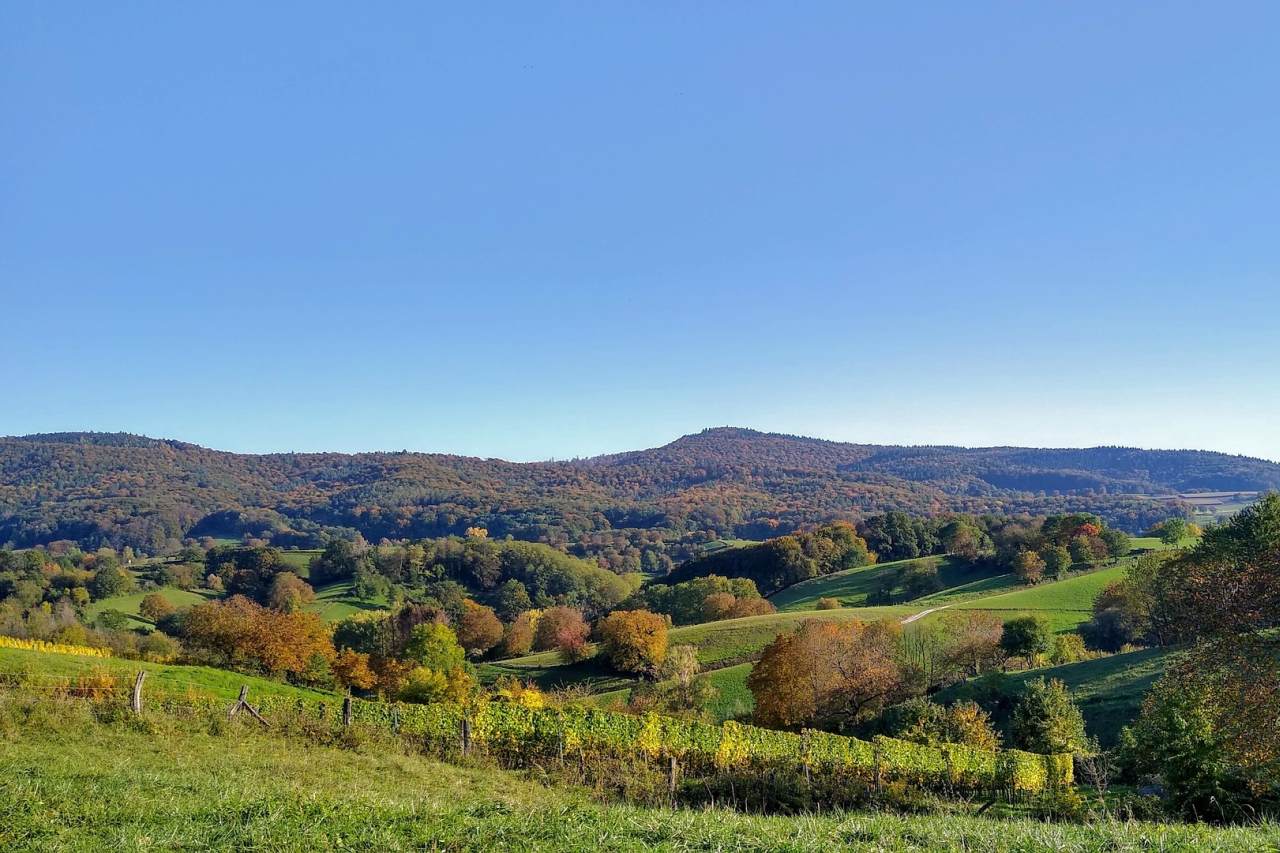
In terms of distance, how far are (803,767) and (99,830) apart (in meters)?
18.9

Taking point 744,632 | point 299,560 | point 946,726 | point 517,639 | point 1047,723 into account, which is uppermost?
point 1047,723

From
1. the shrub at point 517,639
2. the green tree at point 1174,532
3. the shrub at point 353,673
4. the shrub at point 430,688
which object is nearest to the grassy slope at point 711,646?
the shrub at point 517,639

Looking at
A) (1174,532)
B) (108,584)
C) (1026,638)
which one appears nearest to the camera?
(1026,638)

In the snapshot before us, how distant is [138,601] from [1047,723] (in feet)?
382

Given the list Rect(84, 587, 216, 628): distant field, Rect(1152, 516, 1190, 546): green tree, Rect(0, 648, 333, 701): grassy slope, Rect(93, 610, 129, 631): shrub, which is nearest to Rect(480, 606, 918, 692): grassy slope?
Rect(0, 648, 333, 701): grassy slope

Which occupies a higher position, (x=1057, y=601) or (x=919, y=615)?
(x=1057, y=601)

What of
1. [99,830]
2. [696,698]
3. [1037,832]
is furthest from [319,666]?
[1037,832]

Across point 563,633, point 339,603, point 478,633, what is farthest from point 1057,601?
point 339,603

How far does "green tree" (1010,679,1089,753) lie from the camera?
28906 mm

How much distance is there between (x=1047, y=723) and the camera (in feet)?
95.8

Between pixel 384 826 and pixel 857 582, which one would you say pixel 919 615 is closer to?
pixel 857 582

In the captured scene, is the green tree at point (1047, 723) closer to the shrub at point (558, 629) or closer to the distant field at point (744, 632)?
the distant field at point (744, 632)

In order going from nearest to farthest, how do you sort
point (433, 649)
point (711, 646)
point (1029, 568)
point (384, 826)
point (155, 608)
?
point (384, 826) < point (433, 649) < point (711, 646) < point (1029, 568) < point (155, 608)

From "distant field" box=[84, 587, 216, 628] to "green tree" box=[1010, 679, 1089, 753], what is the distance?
9644cm
